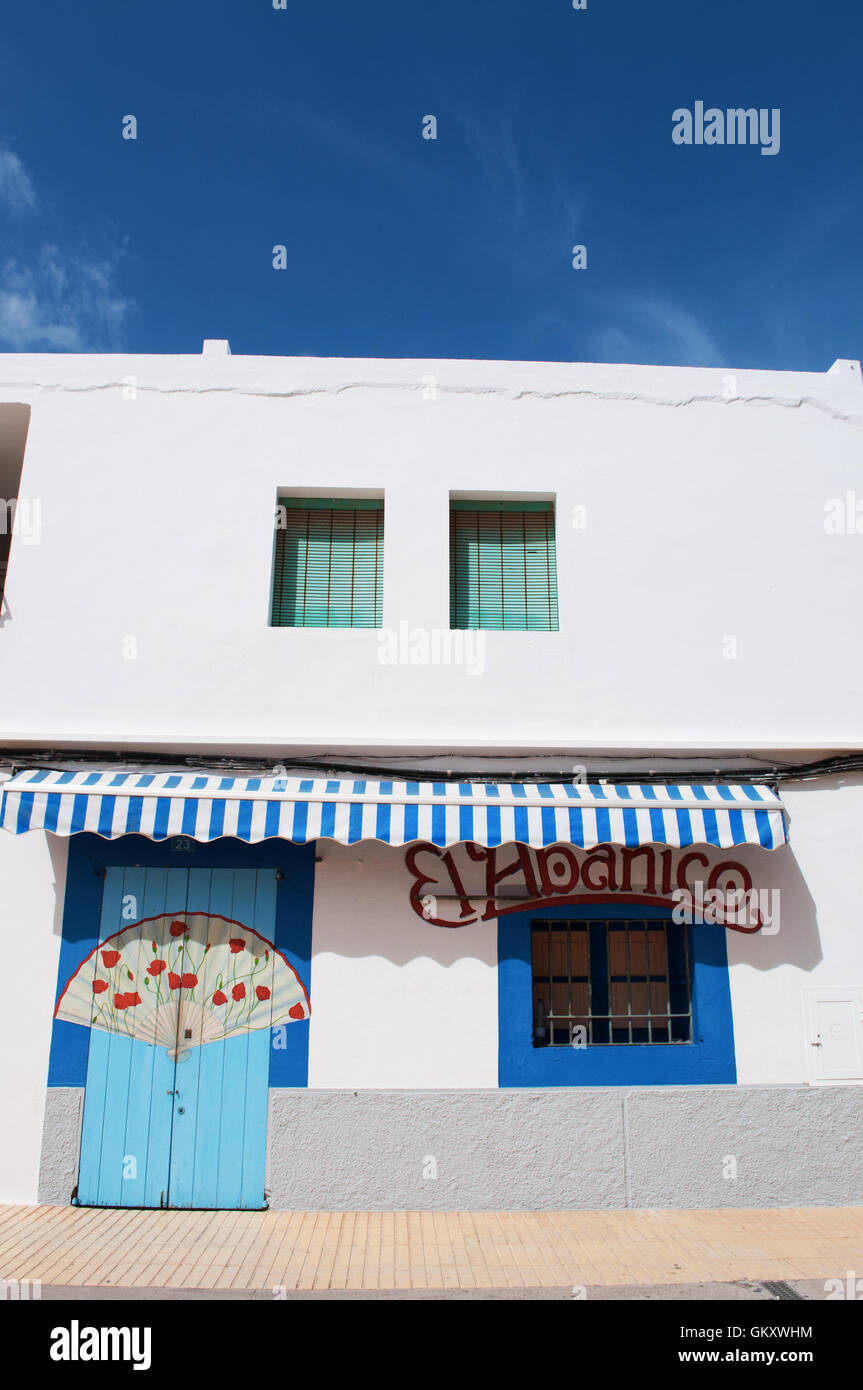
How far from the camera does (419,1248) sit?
23.7 ft

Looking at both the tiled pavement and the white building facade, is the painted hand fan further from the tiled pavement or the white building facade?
the tiled pavement

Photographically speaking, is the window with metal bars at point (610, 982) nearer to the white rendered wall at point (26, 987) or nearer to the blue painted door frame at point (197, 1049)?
the blue painted door frame at point (197, 1049)

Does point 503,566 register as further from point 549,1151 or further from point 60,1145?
point 60,1145

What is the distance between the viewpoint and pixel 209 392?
9.81 meters

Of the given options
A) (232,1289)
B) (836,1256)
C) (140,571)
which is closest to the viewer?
(232,1289)

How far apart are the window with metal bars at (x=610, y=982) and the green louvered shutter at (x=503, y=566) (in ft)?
10.7

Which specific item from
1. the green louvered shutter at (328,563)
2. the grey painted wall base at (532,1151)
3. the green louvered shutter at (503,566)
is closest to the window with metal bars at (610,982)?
the grey painted wall base at (532,1151)

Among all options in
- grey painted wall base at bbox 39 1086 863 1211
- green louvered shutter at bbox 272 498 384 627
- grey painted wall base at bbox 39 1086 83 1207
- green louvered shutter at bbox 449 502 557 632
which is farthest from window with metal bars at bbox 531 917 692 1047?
grey painted wall base at bbox 39 1086 83 1207

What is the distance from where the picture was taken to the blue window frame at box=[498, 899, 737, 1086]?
330 inches

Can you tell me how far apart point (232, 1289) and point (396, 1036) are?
248 cm

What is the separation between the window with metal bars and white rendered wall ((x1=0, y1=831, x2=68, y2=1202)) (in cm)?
470
